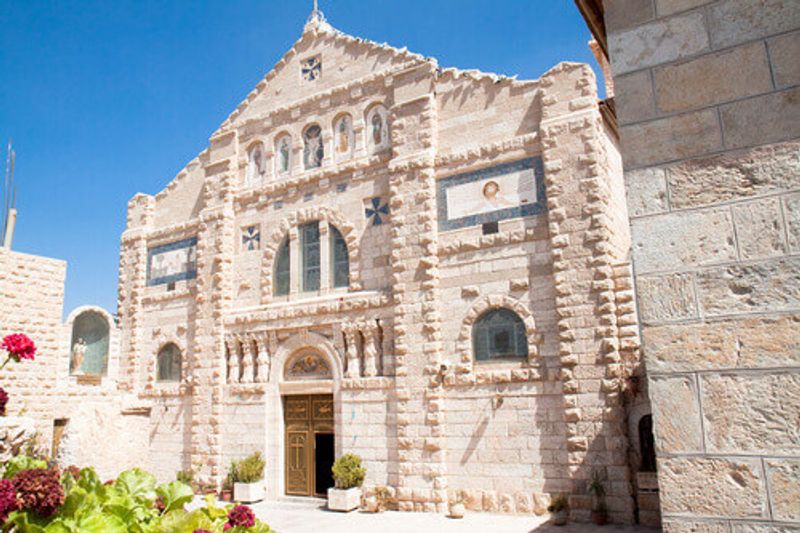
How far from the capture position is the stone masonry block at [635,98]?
146 inches

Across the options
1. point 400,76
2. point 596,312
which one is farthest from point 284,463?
point 400,76

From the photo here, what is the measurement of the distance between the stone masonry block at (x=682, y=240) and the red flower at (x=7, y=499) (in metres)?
3.48

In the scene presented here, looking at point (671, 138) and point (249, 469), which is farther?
point (249, 469)

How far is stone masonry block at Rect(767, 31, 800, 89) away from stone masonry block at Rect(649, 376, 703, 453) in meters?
1.71

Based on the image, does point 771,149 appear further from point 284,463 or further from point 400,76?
point 284,463

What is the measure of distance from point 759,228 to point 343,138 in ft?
48.2

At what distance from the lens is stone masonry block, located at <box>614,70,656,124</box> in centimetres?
372

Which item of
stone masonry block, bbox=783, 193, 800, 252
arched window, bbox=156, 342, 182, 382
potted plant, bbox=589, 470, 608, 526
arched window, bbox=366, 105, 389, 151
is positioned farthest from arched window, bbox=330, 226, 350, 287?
stone masonry block, bbox=783, 193, 800, 252

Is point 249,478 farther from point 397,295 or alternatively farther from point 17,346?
point 17,346

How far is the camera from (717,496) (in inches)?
126

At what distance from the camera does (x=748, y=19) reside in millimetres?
3545

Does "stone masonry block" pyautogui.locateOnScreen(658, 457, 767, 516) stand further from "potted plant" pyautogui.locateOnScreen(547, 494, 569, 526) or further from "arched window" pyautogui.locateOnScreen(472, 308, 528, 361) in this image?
"arched window" pyautogui.locateOnScreen(472, 308, 528, 361)

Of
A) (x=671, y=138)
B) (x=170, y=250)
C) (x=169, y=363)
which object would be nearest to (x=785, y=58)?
(x=671, y=138)

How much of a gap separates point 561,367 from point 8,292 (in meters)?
13.9
